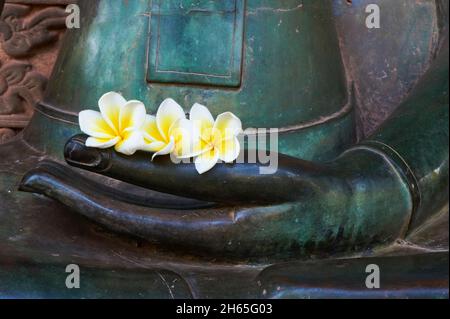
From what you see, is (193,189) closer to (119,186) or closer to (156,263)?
(156,263)

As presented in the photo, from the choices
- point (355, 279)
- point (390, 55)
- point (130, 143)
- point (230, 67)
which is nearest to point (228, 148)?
point (130, 143)

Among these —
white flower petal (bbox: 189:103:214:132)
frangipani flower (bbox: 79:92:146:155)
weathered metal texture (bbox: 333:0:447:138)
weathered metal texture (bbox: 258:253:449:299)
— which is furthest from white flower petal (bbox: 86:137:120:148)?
weathered metal texture (bbox: 333:0:447:138)

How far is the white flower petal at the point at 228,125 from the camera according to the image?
127 centimetres

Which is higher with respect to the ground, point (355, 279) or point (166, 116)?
point (166, 116)

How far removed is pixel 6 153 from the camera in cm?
170

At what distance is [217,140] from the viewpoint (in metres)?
1.27

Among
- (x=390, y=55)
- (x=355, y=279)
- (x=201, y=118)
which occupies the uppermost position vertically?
(x=390, y=55)

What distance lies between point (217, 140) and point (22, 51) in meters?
0.86

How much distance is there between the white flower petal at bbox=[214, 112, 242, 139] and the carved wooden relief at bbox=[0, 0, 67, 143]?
818mm

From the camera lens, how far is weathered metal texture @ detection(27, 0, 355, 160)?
160 centimetres

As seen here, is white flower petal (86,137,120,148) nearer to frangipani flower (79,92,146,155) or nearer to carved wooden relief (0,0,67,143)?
frangipani flower (79,92,146,155)

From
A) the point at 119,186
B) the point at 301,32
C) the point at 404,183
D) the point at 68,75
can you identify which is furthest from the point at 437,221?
the point at 68,75

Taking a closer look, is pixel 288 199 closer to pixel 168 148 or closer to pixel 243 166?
pixel 243 166

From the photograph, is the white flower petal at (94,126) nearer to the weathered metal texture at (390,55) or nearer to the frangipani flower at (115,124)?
the frangipani flower at (115,124)
